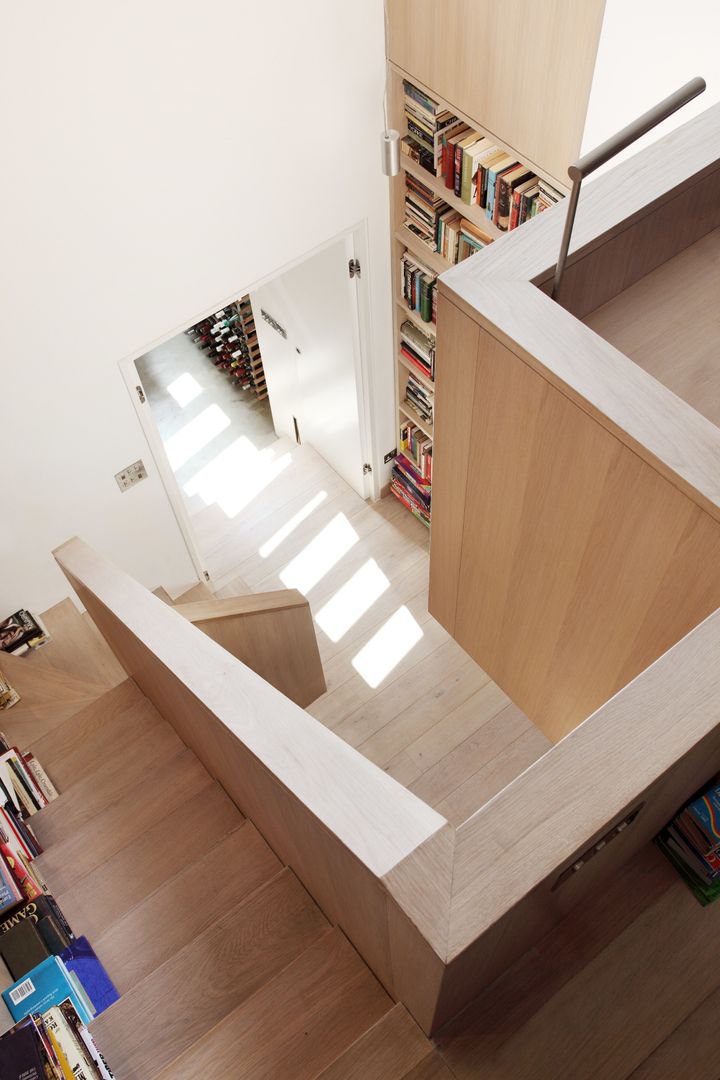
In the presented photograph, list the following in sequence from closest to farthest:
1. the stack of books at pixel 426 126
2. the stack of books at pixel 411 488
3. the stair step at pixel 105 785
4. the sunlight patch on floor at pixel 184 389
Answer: the stair step at pixel 105 785, the stack of books at pixel 426 126, the stack of books at pixel 411 488, the sunlight patch on floor at pixel 184 389

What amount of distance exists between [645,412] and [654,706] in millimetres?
450

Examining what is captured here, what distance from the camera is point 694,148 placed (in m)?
1.59

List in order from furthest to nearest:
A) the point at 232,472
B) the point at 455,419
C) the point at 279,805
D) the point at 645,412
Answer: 1. the point at 232,472
2. the point at 455,419
3. the point at 279,805
4. the point at 645,412

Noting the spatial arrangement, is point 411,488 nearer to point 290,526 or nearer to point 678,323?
point 290,526

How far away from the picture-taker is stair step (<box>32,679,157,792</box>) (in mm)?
2654

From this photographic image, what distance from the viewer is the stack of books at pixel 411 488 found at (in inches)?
211

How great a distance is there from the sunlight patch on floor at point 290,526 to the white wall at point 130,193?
1060 millimetres

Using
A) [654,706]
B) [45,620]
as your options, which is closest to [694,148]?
[654,706]

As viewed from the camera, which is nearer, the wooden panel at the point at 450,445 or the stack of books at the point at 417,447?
the wooden panel at the point at 450,445

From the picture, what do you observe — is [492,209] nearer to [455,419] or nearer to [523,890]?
Result: [455,419]

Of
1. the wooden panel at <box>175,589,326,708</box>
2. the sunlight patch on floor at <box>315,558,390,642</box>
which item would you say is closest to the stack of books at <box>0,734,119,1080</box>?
the wooden panel at <box>175,589,326,708</box>

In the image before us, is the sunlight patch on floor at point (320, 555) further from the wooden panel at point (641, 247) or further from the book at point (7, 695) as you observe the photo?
the wooden panel at point (641, 247)

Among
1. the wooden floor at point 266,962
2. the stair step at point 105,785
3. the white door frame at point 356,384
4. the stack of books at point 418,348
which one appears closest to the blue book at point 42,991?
the wooden floor at point 266,962

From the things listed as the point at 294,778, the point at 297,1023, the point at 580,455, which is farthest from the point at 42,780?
the point at 580,455
